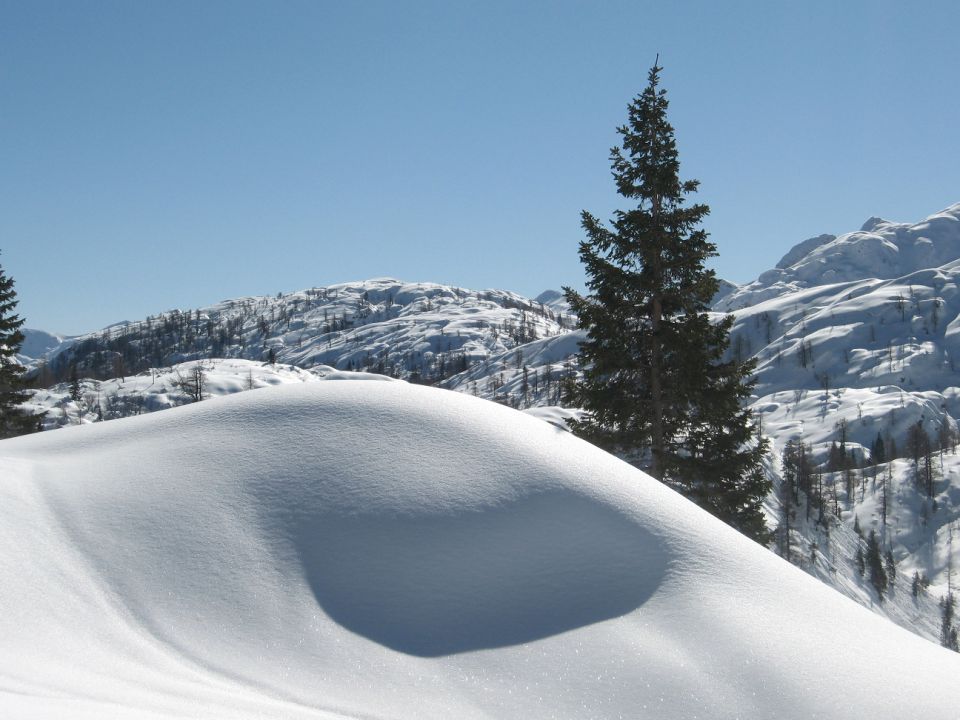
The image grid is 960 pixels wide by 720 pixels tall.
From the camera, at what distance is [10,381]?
1205 inches

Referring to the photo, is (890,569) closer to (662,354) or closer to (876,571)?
(876,571)

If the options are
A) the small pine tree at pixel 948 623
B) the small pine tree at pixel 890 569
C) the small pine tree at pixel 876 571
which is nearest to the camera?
the small pine tree at pixel 948 623

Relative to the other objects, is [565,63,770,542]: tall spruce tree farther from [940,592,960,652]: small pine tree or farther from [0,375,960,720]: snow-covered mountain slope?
Answer: [940,592,960,652]: small pine tree

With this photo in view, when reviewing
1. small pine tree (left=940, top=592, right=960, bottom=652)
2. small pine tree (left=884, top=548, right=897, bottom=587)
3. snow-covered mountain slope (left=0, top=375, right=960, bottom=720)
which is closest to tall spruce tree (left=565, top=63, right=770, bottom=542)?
snow-covered mountain slope (left=0, top=375, right=960, bottom=720)

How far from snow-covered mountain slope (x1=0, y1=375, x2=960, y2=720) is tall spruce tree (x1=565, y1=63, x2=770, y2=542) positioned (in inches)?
349

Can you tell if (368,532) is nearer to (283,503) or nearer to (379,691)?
(283,503)

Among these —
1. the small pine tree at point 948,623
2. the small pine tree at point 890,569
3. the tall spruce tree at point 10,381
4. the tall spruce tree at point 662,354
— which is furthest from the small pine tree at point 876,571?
the tall spruce tree at point 10,381

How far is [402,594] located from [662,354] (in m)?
12.1

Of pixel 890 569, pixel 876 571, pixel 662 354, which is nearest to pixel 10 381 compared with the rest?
pixel 662 354

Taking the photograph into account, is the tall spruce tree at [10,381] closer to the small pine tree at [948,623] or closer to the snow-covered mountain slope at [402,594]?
the snow-covered mountain slope at [402,594]

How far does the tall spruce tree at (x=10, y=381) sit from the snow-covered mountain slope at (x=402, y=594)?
99.2 ft

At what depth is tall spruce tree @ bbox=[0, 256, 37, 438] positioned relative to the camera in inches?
1196

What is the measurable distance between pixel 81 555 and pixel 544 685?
13.2 ft

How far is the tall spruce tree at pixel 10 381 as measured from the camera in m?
30.4
